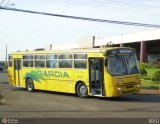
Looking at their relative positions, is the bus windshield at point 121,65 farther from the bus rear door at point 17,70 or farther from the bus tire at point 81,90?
the bus rear door at point 17,70

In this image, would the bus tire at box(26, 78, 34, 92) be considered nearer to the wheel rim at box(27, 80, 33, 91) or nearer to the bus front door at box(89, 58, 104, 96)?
the wheel rim at box(27, 80, 33, 91)

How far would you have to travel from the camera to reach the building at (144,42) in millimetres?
66338

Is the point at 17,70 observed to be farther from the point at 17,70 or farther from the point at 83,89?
the point at 83,89

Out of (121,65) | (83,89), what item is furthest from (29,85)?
(121,65)

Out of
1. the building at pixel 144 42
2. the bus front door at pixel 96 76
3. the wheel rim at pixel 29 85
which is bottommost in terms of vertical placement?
the wheel rim at pixel 29 85

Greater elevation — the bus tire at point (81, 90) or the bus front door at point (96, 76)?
the bus front door at point (96, 76)

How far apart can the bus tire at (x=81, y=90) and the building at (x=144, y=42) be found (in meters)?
38.4

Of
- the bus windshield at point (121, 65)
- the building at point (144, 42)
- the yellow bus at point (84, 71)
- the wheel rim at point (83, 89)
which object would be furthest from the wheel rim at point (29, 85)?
the building at point (144, 42)

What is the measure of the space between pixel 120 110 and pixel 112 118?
302 centimetres

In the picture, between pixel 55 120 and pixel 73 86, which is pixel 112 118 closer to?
pixel 55 120

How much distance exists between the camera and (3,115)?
51.9ft

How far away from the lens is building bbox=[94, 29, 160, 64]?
66.3m

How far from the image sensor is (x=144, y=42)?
228ft

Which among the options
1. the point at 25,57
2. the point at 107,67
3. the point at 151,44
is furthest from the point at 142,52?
the point at 107,67
